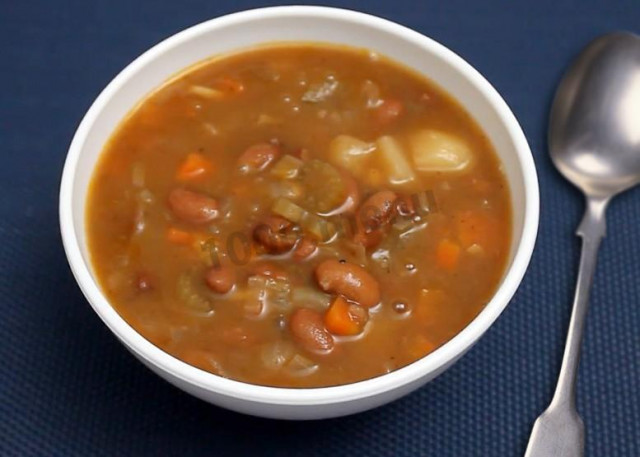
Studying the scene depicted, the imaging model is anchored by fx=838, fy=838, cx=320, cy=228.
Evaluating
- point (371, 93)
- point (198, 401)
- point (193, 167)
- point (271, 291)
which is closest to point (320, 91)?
point (371, 93)

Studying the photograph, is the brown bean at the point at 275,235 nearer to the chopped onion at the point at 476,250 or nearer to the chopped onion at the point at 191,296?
the chopped onion at the point at 191,296

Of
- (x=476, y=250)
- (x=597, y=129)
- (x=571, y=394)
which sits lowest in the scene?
(x=571, y=394)

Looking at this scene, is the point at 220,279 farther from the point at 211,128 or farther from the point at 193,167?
the point at 211,128

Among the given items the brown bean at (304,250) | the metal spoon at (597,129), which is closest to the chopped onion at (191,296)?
the brown bean at (304,250)

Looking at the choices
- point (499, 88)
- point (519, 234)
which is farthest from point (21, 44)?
point (519, 234)

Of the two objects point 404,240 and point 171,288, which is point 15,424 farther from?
point 404,240

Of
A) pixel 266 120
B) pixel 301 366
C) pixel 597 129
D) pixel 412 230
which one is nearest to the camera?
pixel 301 366

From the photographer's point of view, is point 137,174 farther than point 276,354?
Yes
